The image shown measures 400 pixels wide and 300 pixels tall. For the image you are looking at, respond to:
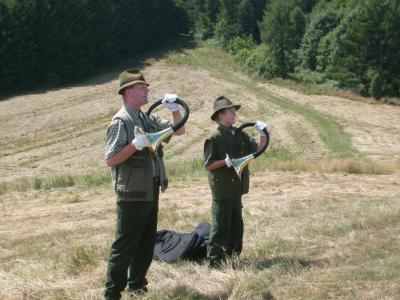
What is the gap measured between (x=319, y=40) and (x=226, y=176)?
49.6 metres

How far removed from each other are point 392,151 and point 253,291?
21.7 metres

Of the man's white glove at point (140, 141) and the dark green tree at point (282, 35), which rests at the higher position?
the man's white glove at point (140, 141)

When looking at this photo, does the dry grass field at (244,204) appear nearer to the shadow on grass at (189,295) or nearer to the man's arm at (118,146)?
the shadow on grass at (189,295)

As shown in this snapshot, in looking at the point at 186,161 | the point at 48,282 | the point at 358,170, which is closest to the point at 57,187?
the point at 186,161

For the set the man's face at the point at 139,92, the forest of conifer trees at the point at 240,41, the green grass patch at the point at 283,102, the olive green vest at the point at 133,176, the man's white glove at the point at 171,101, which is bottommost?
the green grass patch at the point at 283,102

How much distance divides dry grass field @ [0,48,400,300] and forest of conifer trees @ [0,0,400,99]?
6.82m

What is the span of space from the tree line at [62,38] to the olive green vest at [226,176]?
1698 inches

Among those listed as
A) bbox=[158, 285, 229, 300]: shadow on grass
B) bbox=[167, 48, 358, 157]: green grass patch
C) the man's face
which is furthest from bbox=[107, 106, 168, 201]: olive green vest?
bbox=[167, 48, 358, 157]: green grass patch

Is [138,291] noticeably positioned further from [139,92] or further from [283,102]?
[283,102]

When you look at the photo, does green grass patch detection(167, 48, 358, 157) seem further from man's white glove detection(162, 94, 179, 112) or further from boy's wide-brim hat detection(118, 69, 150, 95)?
boy's wide-brim hat detection(118, 69, 150, 95)

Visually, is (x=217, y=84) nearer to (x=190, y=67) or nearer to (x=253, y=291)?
(x=190, y=67)

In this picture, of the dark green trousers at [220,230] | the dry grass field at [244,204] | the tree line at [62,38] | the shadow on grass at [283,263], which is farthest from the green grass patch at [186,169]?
the tree line at [62,38]

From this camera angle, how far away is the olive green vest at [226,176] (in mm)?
5750

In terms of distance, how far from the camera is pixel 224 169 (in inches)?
228
